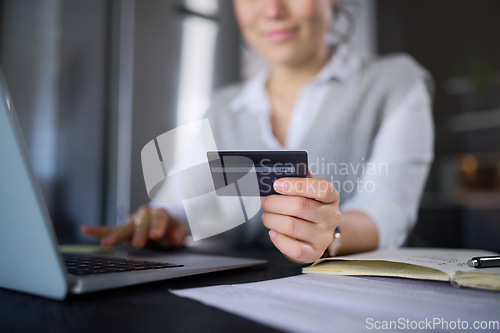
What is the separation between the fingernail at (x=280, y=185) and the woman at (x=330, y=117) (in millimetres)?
316

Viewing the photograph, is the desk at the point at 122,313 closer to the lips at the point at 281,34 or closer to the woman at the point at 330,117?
the woman at the point at 330,117

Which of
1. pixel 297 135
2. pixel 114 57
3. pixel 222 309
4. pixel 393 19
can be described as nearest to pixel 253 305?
pixel 222 309

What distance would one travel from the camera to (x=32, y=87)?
59.0 inches

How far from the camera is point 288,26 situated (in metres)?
1.23

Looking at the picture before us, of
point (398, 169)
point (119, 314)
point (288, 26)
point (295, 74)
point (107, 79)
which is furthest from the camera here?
point (107, 79)

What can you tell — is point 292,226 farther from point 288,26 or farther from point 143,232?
point 288,26

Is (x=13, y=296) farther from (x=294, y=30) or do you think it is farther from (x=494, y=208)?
(x=494, y=208)

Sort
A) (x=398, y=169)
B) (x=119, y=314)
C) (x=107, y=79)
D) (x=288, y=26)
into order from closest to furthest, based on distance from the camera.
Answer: (x=119, y=314), (x=398, y=169), (x=288, y=26), (x=107, y=79)

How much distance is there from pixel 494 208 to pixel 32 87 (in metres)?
2.22

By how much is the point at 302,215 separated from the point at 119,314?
0.24 metres

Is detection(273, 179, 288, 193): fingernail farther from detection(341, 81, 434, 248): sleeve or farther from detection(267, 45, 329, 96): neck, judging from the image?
detection(267, 45, 329, 96): neck

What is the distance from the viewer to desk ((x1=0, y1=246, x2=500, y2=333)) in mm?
280

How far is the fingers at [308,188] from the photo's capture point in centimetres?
45

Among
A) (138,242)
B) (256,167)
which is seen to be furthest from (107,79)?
(256,167)
